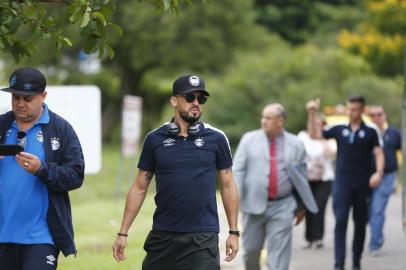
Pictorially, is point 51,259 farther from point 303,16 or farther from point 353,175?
point 303,16

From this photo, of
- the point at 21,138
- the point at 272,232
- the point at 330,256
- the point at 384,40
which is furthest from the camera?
the point at 384,40

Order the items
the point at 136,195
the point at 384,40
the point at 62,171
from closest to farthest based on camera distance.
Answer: the point at 62,171, the point at 136,195, the point at 384,40

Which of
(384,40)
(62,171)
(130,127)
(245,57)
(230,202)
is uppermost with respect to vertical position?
(384,40)

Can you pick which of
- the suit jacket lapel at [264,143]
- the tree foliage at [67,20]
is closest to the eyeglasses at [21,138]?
the tree foliage at [67,20]

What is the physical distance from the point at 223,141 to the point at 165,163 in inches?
17.4

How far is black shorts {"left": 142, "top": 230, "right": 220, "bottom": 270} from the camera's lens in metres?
7.13

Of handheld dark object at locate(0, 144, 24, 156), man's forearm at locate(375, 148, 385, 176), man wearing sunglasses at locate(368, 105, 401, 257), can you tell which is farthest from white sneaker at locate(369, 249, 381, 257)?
handheld dark object at locate(0, 144, 24, 156)

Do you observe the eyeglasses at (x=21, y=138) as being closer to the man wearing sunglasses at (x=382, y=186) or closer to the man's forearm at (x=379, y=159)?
the man's forearm at (x=379, y=159)

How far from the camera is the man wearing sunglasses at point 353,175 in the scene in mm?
11883

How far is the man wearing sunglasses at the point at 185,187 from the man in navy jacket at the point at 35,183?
0.64 meters

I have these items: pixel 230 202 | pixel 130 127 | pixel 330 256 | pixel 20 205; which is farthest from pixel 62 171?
pixel 130 127

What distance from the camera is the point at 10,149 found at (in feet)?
20.8

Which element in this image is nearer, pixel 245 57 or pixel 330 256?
pixel 330 256

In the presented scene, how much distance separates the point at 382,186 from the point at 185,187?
785 centimetres
